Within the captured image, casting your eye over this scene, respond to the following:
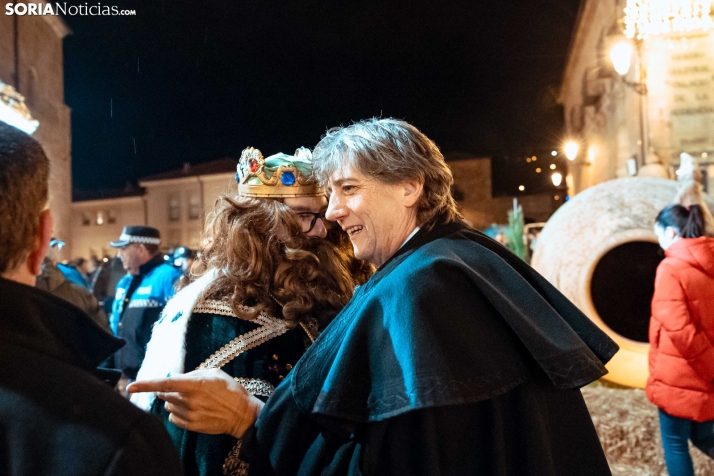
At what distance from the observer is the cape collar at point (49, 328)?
958 millimetres

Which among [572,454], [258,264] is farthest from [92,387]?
[572,454]

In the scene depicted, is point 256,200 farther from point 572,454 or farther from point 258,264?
point 572,454

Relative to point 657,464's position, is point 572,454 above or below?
above

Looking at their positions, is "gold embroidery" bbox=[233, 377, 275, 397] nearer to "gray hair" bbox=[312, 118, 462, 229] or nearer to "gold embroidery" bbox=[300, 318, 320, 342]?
"gold embroidery" bbox=[300, 318, 320, 342]

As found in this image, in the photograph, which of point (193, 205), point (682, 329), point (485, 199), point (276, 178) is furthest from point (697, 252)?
point (485, 199)

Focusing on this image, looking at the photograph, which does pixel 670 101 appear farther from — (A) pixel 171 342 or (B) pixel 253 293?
(A) pixel 171 342

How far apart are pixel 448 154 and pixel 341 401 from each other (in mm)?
47403

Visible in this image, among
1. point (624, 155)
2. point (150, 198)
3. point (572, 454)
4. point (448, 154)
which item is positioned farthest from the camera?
point (448, 154)

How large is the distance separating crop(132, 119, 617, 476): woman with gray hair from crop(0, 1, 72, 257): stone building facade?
66.3ft

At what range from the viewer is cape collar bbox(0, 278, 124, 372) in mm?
958

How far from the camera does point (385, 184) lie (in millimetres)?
1607

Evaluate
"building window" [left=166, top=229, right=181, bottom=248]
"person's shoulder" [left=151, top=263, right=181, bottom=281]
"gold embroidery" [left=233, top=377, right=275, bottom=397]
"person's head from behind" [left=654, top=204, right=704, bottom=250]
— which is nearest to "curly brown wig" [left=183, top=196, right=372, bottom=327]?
"gold embroidery" [left=233, top=377, right=275, bottom=397]

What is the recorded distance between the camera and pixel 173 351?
1.84 metres

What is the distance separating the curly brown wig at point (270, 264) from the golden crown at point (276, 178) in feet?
0.14
